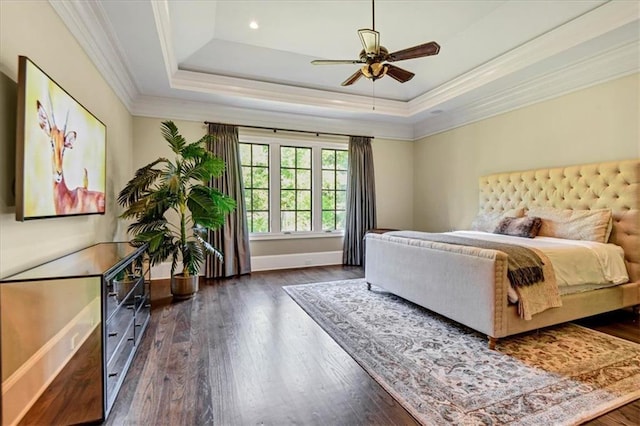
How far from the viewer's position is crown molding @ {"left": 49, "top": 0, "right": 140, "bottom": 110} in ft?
7.99

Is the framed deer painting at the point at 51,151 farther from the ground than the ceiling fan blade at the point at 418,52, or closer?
closer

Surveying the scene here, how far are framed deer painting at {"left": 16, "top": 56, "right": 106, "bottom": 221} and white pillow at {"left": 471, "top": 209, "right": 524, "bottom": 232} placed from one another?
460 centimetres

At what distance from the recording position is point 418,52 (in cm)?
282

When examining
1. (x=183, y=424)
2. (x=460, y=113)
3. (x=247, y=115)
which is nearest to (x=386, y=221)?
(x=460, y=113)

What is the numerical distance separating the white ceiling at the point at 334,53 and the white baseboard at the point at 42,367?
2235 millimetres

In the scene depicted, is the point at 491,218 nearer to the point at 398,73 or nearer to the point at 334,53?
the point at 398,73

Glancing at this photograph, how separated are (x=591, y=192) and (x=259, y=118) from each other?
456 cm

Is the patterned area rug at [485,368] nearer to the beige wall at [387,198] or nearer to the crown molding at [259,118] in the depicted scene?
the beige wall at [387,198]

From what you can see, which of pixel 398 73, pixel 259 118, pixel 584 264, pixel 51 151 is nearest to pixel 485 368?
pixel 584 264

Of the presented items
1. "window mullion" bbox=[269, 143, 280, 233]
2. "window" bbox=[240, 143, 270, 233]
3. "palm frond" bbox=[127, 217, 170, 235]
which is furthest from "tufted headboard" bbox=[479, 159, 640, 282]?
"palm frond" bbox=[127, 217, 170, 235]

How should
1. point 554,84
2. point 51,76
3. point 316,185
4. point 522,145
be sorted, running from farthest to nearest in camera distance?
point 316,185
point 522,145
point 554,84
point 51,76

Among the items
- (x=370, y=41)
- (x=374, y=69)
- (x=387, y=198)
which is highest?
(x=370, y=41)

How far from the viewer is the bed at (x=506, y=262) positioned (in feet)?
8.63

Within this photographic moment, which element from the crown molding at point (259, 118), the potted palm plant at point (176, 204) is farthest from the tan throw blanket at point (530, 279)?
the crown molding at point (259, 118)
